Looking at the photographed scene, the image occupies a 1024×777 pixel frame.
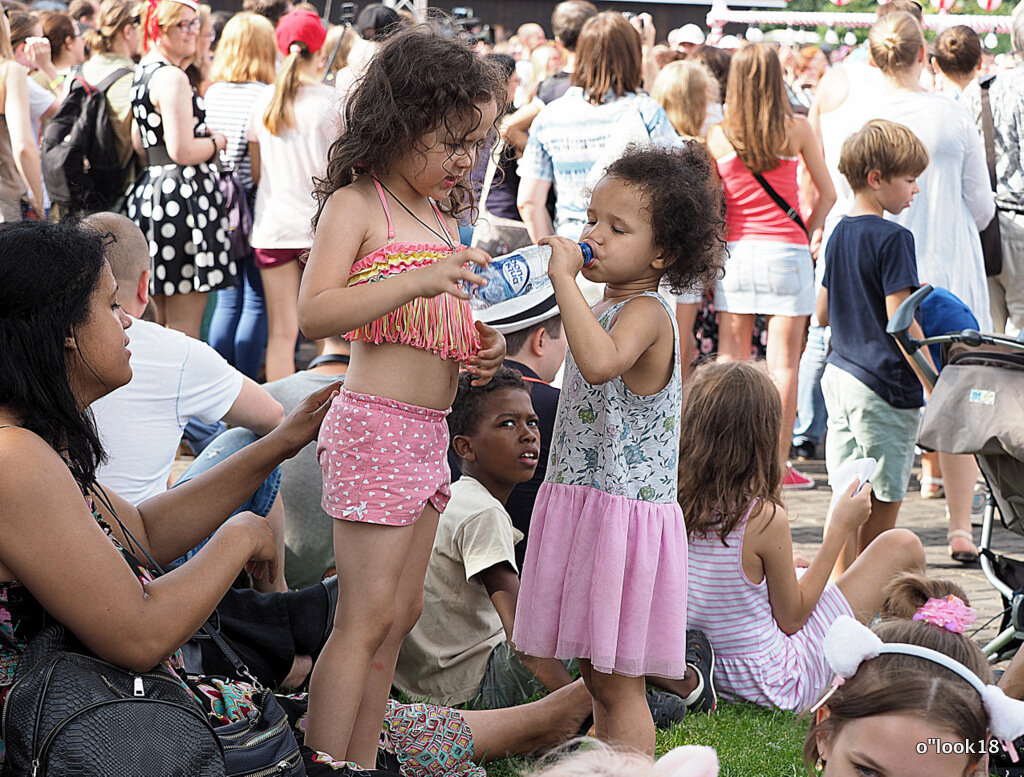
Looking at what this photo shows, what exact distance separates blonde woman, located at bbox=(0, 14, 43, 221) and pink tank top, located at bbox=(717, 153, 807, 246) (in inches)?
143

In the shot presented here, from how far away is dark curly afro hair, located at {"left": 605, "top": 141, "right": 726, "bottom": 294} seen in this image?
269cm

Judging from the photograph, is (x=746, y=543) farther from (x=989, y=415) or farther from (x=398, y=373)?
(x=398, y=373)

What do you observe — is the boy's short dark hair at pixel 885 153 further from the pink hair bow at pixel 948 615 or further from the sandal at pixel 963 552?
the pink hair bow at pixel 948 615

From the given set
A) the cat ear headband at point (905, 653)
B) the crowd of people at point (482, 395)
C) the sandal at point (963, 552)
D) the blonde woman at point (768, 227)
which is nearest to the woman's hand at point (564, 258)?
the crowd of people at point (482, 395)

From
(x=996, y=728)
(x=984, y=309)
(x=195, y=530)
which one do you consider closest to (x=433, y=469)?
(x=195, y=530)

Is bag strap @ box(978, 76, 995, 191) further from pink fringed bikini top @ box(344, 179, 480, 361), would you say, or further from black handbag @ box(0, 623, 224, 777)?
black handbag @ box(0, 623, 224, 777)

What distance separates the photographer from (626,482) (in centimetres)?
271

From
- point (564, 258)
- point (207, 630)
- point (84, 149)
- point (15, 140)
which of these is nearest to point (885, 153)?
point (564, 258)

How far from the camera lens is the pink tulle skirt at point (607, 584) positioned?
266 centimetres

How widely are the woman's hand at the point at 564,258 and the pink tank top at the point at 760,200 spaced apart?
3.71m

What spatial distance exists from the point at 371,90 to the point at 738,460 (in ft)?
5.28

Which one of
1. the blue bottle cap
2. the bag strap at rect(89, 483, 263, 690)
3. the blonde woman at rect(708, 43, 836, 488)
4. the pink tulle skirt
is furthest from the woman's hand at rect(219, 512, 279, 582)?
the blonde woman at rect(708, 43, 836, 488)

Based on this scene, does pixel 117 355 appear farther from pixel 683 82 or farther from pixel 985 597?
pixel 683 82

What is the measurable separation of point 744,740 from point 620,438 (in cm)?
114
